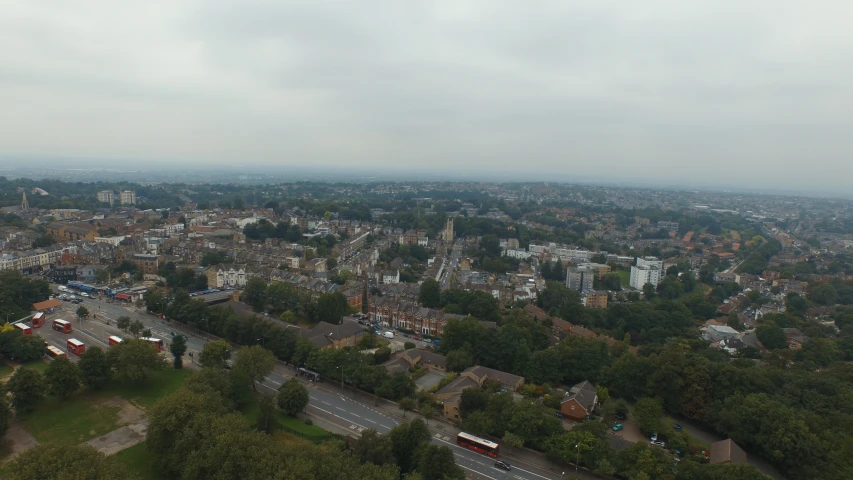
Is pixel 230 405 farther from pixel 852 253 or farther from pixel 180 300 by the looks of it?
pixel 852 253

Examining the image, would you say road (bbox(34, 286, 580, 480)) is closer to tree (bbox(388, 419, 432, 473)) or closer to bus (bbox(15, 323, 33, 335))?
bus (bbox(15, 323, 33, 335))

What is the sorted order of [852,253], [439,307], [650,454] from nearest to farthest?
[650,454] < [439,307] < [852,253]

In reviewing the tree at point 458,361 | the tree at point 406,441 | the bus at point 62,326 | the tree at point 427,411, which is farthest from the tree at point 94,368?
the tree at point 458,361

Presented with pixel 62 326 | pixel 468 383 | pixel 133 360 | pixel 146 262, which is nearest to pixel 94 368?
pixel 133 360

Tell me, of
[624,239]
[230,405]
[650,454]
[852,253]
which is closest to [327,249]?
[230,405]

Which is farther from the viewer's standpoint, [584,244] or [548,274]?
[584,244]

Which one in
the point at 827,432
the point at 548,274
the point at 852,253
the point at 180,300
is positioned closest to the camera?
the point at 827,432

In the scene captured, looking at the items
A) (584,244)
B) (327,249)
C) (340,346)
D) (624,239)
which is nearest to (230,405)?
(340,346)
